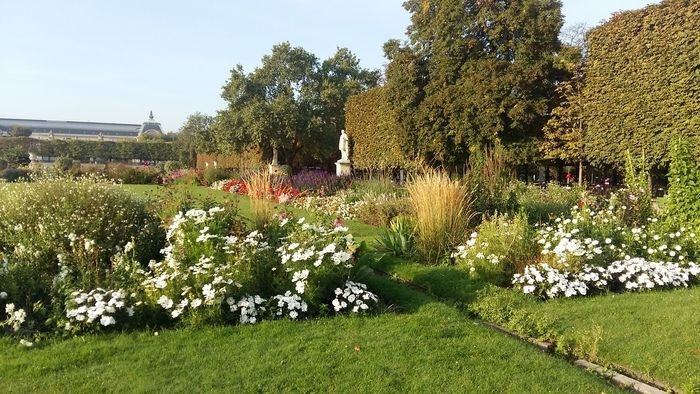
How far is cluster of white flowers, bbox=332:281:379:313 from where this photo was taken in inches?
183

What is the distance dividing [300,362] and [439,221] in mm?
3901

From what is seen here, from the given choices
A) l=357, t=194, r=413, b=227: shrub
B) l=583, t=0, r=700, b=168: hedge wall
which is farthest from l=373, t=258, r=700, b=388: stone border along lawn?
l=583, t=0, r=700, b=168: hedge wall

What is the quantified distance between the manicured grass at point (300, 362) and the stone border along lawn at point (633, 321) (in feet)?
1.59

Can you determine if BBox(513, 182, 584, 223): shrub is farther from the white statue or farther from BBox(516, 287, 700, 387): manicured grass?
the white statue

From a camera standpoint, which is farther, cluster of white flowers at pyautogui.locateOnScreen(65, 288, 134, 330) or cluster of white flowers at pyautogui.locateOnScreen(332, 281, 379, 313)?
cluster of white flowers at pyautogui.locateOnScreen(332, 281, 379, 313)

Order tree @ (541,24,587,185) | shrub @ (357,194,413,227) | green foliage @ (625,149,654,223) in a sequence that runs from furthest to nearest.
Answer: tree @ (541,24,587,185) < shrub @ (357,194,413,227) < green foliage @ (625,149,654,223)

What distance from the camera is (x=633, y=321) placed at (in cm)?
471

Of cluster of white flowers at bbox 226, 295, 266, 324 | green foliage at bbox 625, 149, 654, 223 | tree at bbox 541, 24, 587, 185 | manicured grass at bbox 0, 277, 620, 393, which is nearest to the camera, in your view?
manicured grass at bbox 0, 277, 620, 393

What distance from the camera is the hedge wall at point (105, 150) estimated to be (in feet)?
172

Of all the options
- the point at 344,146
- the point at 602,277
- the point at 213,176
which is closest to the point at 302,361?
the point at 602,277

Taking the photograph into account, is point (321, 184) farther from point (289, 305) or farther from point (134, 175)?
point (134, 175)

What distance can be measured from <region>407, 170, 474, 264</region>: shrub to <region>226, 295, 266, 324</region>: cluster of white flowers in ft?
10.2

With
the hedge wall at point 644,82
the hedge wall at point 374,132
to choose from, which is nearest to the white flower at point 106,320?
the hedge wall at point 644,82

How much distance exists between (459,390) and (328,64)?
31.3 m
